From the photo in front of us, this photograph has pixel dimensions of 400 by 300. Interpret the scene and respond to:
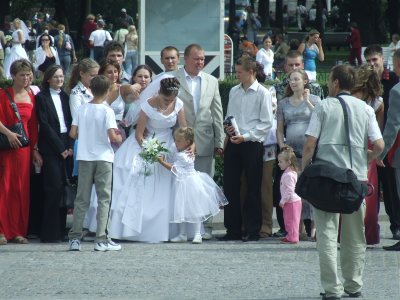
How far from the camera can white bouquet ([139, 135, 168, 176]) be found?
41.7 feet

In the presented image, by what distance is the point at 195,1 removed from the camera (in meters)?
17.7

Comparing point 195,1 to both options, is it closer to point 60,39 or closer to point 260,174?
point 260,174

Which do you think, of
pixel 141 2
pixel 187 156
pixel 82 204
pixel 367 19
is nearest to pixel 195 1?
pixel 141 2

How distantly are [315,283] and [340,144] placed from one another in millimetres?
1368

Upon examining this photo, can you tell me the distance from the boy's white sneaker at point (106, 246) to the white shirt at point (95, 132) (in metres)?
0.83

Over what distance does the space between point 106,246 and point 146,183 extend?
3.62 feet

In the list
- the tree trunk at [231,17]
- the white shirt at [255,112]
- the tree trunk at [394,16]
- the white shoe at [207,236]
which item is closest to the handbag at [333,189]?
the white shirt at [255,112]

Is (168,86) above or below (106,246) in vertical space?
above

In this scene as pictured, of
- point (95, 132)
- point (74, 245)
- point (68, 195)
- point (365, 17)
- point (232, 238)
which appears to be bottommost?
point (232, 238)

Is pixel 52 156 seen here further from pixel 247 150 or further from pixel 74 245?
pixel 247 150

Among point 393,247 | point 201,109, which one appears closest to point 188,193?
point 201,109

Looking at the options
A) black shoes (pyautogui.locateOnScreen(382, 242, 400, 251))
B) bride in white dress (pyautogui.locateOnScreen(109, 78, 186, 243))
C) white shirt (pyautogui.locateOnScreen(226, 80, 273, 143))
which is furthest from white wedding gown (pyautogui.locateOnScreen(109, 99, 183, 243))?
A: black shoes (pyautogui.locateOnScreen(382, 242, 400, 251))

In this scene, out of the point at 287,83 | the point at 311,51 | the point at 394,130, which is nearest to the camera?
the point at 394,130

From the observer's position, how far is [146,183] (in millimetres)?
12938
